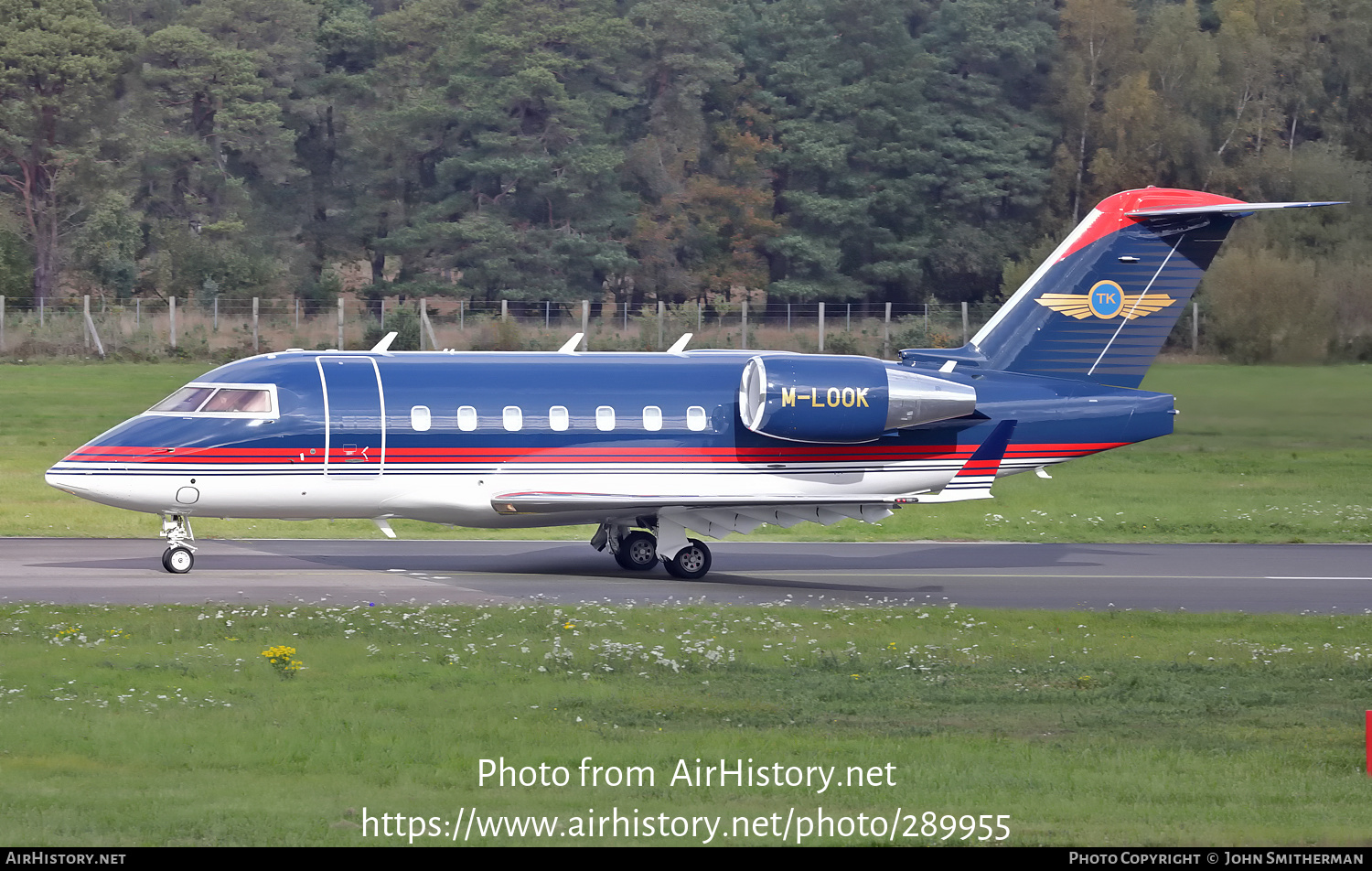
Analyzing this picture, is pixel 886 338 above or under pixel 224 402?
above

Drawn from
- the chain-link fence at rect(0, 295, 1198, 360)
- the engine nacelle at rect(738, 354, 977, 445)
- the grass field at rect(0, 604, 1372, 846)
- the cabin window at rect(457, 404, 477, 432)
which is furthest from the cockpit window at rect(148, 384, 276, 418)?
the chain-link fence at rect(0, 295, 1198, 360)

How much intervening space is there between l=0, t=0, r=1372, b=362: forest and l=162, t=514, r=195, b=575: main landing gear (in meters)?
49.0

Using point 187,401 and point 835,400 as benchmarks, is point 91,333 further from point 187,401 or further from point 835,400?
point 835,400

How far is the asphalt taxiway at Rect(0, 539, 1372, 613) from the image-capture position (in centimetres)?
2233

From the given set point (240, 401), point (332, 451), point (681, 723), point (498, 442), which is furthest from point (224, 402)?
point (681, 723)

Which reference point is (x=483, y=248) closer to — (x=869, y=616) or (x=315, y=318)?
(x=315, y=318)

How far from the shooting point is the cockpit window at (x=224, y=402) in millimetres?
23562

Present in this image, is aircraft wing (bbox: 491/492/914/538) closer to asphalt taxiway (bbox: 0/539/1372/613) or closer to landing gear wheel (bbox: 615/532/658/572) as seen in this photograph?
asphalt taxiway (bbox: 0/539/1372/613)

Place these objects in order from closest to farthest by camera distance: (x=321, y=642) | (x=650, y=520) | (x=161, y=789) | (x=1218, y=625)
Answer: (x=161, y=789)
(x=321, y=642)
(x=1218, y=625)
(x=650, y=520)

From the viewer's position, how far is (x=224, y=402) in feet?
77.7

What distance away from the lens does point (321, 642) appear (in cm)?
1761

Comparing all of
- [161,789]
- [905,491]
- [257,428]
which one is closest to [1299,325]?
[905,491]

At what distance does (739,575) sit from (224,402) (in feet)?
26.9

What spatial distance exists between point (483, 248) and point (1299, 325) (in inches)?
1585
